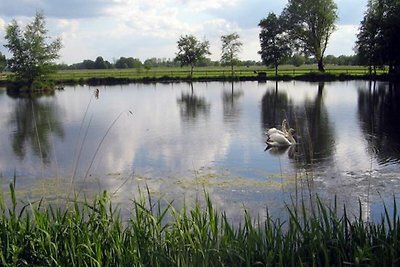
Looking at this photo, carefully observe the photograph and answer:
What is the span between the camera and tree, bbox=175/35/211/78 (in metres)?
65.1

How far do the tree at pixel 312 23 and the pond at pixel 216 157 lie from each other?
125 feet

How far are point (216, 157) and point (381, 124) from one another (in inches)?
359

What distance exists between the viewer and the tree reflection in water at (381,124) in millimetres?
13065

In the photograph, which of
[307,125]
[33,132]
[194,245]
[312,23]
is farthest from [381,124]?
[312,23]

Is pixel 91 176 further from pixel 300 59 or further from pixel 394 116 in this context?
pixel 300 59

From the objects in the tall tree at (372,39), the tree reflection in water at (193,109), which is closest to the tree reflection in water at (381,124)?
the tree reflection in water at (193,109)

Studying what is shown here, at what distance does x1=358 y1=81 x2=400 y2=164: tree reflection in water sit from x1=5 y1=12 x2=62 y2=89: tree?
34.9m

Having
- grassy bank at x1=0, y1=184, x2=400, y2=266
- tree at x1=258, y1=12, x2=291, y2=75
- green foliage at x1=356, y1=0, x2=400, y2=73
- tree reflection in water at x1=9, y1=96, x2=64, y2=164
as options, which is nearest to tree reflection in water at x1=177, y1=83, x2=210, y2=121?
tree reflection in water at x1=9, y1=96, x2=64, y2=164

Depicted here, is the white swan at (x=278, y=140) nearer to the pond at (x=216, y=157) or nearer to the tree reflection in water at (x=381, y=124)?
the pond at (x=216, y=157)

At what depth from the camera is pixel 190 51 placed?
64.8 m

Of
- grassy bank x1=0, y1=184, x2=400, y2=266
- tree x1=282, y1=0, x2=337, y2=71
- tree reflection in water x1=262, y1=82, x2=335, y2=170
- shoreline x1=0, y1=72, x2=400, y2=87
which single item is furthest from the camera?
tree x1=282, y1=0, x2=337, y2=71

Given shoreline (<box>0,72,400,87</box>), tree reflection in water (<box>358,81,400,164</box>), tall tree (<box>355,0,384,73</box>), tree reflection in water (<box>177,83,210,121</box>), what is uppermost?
tall tree (<box>355,0,384,73</box>)

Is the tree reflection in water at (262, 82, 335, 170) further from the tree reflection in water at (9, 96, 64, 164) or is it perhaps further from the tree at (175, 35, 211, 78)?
the tree at (175, 35, 211, 78)

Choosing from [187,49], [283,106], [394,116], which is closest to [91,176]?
[394,116]
